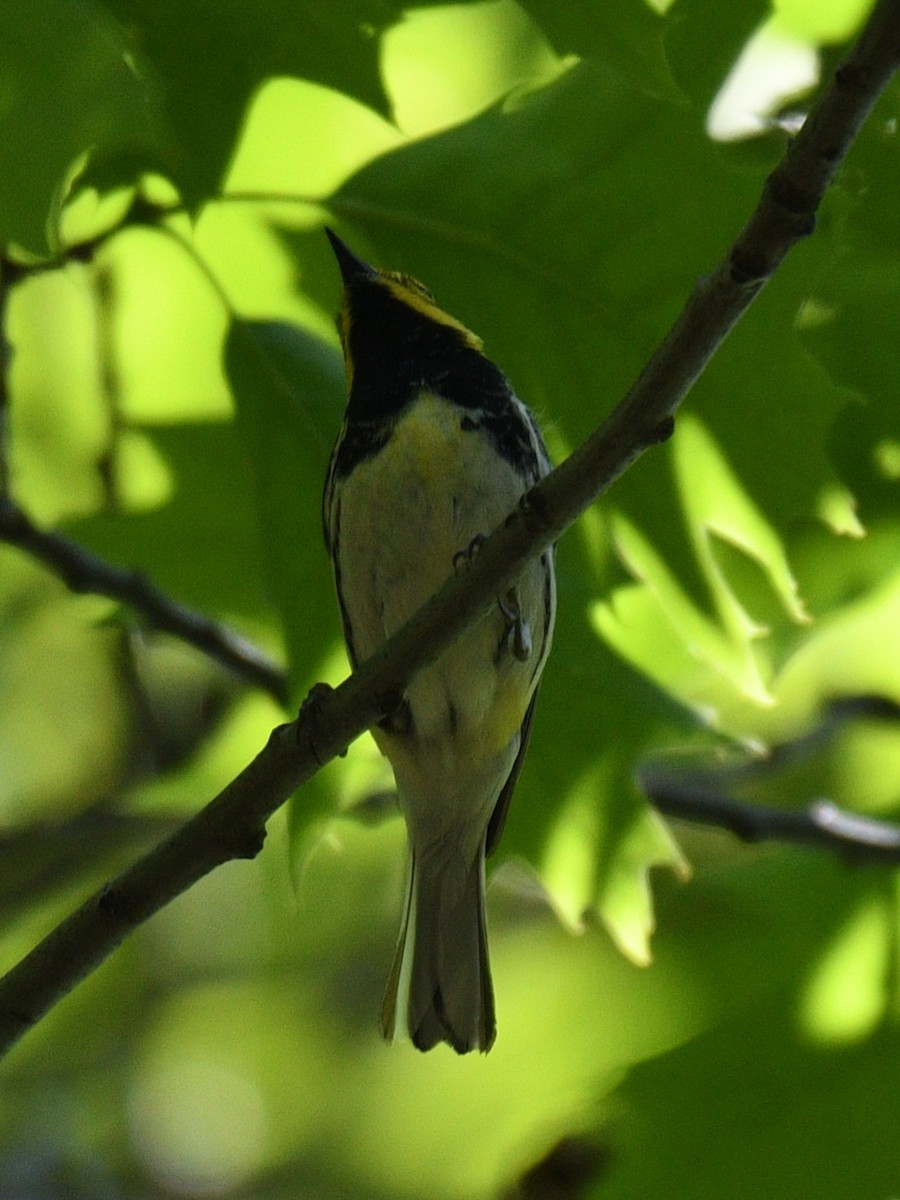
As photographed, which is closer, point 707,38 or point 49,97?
point 49,97

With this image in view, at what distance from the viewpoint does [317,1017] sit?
6.56 meters

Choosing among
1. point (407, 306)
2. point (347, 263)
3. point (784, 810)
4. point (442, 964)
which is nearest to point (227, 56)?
point (347, 263)

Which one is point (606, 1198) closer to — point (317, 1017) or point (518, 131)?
point (518, 131)

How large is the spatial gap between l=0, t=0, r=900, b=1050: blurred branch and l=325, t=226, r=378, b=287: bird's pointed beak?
1091mm

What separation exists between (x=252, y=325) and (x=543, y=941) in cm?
269

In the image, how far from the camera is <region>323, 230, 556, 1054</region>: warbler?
3346 millimetres

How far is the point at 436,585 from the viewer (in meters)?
3.41

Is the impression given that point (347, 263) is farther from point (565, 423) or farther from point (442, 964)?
point (442, 964)

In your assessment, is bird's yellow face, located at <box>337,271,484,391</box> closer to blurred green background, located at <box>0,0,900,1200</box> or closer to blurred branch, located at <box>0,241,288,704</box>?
blurred green background, located at <box>0,0,900,1200</box>

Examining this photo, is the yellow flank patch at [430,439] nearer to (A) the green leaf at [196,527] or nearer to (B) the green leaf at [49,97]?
(A) the green leaf at [196,527]

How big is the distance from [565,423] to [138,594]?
116 cm

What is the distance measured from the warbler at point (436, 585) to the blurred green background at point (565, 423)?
0.40ft

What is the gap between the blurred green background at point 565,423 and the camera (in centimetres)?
300

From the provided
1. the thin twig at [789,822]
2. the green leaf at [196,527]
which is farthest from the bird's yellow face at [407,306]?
the thin twig at [789,822]
